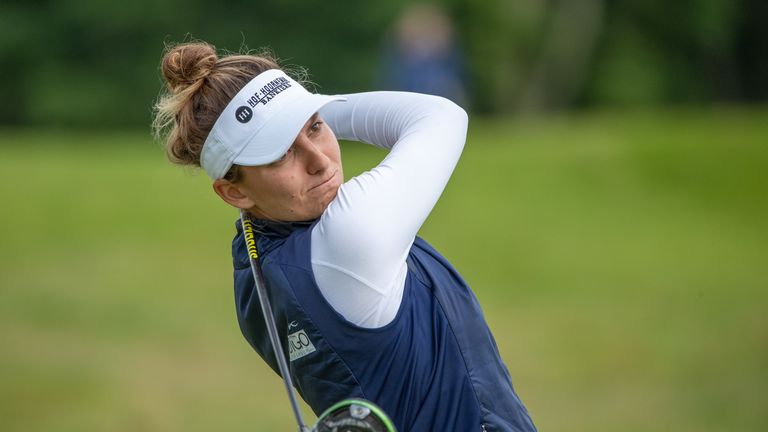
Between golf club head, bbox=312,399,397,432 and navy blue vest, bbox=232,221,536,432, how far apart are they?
269 mm

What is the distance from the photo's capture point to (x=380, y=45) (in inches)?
1144

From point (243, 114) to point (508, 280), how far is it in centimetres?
897

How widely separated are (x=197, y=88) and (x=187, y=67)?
7 centimetres

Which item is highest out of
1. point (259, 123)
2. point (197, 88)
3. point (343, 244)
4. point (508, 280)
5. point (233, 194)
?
point (508, 280)

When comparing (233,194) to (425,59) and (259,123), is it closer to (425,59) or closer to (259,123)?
(259,123)

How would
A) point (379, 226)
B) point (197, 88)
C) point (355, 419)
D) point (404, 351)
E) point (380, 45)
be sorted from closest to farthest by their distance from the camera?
point (355, 419) → point (379, 226) → point (404, 351) → point (197, 88) → point (380, 45)

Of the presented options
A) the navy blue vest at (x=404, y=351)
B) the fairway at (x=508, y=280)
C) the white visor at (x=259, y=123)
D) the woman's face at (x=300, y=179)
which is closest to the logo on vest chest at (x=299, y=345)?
the navy blue vest at (x=404, y=351)

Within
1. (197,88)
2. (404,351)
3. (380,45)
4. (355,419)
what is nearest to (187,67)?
(197,88)

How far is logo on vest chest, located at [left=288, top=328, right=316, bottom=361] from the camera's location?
276 cm

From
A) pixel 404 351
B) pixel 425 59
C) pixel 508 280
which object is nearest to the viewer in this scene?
pixel 404 351

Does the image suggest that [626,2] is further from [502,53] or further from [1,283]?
[1,283]

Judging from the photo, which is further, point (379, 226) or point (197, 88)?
point (197, 88)

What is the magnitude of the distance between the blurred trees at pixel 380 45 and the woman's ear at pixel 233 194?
2534 cm

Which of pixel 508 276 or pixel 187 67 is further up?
pixel 508 276
